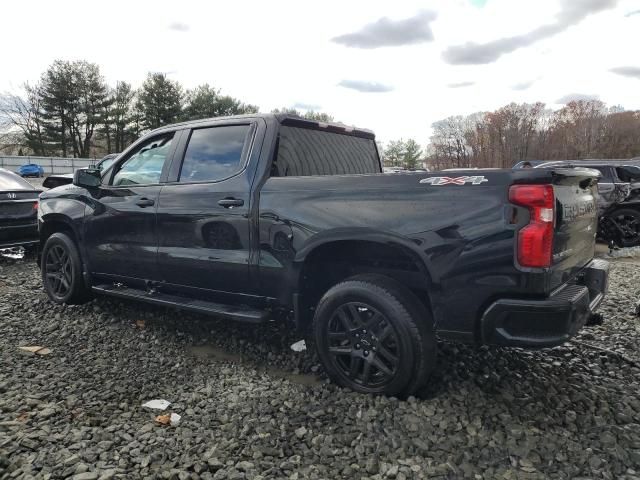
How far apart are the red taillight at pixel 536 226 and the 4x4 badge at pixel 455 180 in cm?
20

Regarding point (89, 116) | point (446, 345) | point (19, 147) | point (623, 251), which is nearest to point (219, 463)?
point (446, 345)

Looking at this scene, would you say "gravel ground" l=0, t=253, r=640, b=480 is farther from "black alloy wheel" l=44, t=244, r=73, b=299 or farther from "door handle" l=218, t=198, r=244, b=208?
"door handle" l=218, t=198, r=244, b=208

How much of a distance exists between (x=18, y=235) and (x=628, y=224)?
10.7 metres

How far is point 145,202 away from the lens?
163 inches

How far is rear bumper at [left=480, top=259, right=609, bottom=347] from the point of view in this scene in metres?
2.52

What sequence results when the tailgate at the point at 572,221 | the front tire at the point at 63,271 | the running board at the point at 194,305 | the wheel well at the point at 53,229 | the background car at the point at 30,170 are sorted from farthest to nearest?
the background car at the point at 30,170
the wheel well at the point at 53,229
the front tire at the point at 63,271
the running board at the point at 194,305
the tailgate at the point at 572,221

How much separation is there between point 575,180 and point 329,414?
2.05 m

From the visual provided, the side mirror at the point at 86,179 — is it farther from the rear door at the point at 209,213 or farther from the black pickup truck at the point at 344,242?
the rear door at the point at 209,213

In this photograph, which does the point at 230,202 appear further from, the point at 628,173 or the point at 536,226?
the point at 628,173

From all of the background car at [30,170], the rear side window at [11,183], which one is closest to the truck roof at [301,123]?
the rear side window at [11,183]

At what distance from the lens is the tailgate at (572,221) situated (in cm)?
262

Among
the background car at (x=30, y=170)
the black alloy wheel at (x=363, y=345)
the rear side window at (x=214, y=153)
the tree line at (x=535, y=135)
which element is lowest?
the black alloy wheel at (x=363, y=345)

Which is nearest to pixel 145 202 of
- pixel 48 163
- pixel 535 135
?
pixel 48 163

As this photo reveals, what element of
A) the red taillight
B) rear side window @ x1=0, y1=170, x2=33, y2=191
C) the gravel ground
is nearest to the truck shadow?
the gravel ground
